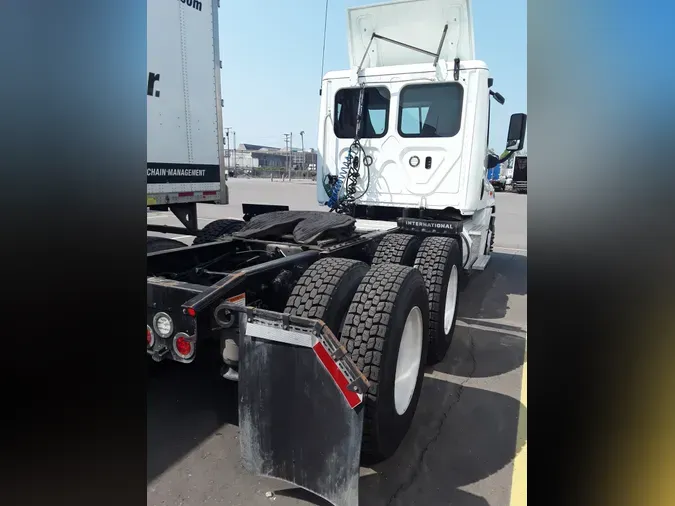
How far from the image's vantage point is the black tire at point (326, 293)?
9.28 feet

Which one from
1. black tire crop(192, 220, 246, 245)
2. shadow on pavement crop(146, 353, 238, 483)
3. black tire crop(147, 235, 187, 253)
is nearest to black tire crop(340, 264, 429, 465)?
shadow on pavement crop(146, 353, 238, 483)

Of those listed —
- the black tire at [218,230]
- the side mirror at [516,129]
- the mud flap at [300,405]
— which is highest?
the side mirror at [516,129]

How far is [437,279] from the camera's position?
4.59 metres

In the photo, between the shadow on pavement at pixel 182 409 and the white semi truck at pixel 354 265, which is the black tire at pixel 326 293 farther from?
the shadow on pavement at pixel 182 409

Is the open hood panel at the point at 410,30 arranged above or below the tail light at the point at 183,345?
above

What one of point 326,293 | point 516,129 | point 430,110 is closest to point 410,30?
point 430,110

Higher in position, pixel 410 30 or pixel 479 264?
pixel 410 30

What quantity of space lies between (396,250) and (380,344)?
2159 millimetres

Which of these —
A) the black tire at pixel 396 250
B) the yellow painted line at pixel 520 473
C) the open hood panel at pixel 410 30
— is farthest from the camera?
the open hood panel at pixel 410 30

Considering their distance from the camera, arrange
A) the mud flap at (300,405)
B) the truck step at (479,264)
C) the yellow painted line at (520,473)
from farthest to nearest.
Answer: the truck step at (479,264), the yellow painted line at (520,473), the mud flap at (300,405)

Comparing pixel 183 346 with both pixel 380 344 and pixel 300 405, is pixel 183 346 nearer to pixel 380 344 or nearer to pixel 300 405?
pixel 300 405

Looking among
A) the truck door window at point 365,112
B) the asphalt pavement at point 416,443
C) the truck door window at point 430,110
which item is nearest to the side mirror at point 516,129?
the truck door window at point 430,110
